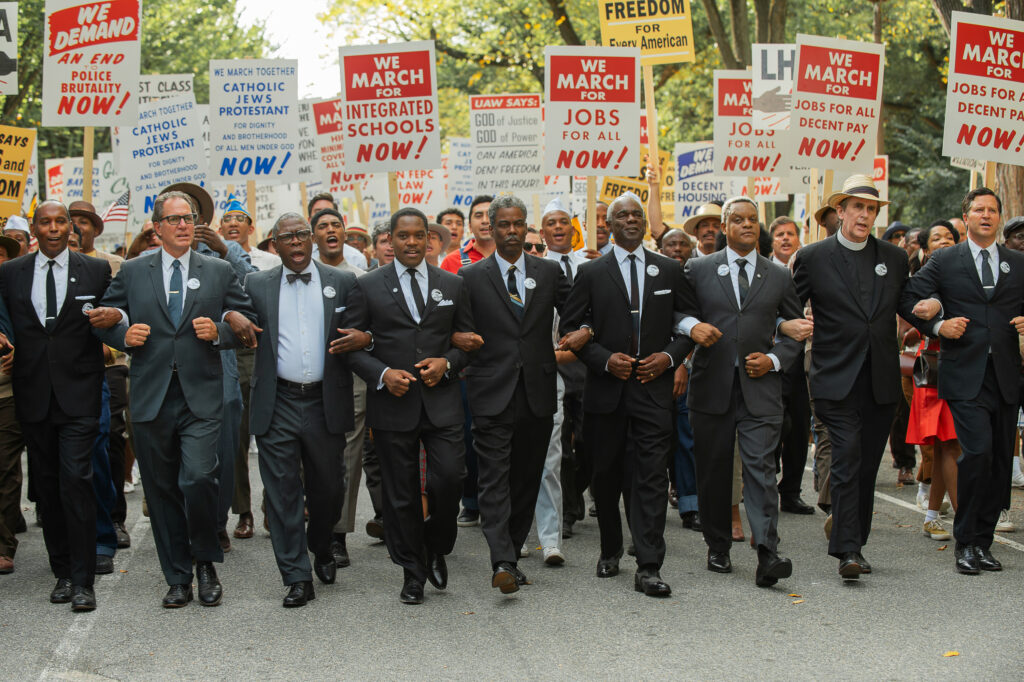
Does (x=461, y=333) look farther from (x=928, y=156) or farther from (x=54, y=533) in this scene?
(x=928, y=156)

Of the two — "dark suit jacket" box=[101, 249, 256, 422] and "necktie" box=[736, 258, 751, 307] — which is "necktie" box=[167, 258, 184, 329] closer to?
"dark suit jacket" box=[101, 249, 256, 422]

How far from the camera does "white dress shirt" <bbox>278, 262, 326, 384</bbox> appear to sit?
25.6 ft

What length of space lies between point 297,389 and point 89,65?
227 inches

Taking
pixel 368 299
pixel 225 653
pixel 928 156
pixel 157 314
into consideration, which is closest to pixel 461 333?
pixel 368 299

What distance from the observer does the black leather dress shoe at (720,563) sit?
27.2 ft

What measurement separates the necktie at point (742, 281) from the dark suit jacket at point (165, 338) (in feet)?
10.3

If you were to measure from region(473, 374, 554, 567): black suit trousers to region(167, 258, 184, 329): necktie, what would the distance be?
191 centimetres

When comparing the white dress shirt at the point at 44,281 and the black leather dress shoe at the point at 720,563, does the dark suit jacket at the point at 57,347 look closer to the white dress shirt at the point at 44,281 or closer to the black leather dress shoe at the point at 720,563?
the white dress shirt at the point at 44,281

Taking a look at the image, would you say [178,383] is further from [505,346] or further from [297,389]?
[505,346]

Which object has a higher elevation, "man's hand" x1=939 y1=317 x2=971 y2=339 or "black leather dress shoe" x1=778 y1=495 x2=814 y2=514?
"man's hand" x1=939 y1=317 x2=971 y2=339

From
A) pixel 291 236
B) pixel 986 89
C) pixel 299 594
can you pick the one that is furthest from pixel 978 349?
pixel 299 594

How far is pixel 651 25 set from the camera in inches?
557

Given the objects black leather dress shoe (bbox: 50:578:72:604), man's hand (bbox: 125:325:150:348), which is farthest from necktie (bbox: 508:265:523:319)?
black leather dress shoe (bbox: 50:578:72:604)

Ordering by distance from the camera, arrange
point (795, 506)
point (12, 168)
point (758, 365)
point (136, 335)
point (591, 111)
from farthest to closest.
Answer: point (12, 168) < point (591, 111) < point (795, 506) < point (758, 365) < point (136, 335)
